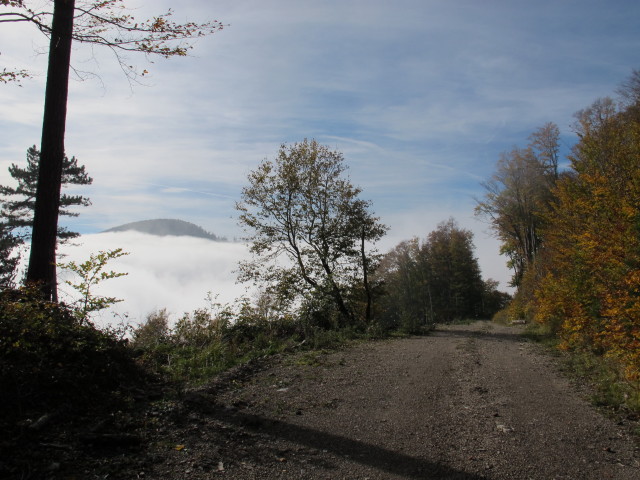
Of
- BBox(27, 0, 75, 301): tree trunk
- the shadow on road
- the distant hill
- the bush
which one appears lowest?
the shadow on road

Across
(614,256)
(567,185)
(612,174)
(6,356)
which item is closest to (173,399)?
(6,356)

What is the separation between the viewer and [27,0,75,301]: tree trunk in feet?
21.8

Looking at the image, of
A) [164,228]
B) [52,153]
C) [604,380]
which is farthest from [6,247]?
[164,228]

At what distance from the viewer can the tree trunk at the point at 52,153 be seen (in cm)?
663

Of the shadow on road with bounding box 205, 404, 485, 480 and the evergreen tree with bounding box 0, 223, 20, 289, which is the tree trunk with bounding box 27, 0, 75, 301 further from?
the evergreen tree with bounding box 0, 223, 20, 289

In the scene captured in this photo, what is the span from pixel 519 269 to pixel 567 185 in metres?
30.2

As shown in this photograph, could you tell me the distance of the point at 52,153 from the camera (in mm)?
6902

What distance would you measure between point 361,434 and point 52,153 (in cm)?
647

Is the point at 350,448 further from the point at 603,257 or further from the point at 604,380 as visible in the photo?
the point at 603,257

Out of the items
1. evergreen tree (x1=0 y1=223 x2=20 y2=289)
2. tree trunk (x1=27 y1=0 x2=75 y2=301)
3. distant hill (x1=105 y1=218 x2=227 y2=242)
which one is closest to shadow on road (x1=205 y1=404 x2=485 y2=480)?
tree trunk (x1=27 y1=0 x2=75 y2=301)

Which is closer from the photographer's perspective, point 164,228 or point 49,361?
point 49,361

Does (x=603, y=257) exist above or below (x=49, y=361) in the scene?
above

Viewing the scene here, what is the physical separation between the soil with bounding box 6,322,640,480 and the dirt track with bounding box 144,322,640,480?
0.05ft

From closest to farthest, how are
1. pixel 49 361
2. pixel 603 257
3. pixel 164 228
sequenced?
pixel 49 361, pixel 603 257, pixel 164 228
